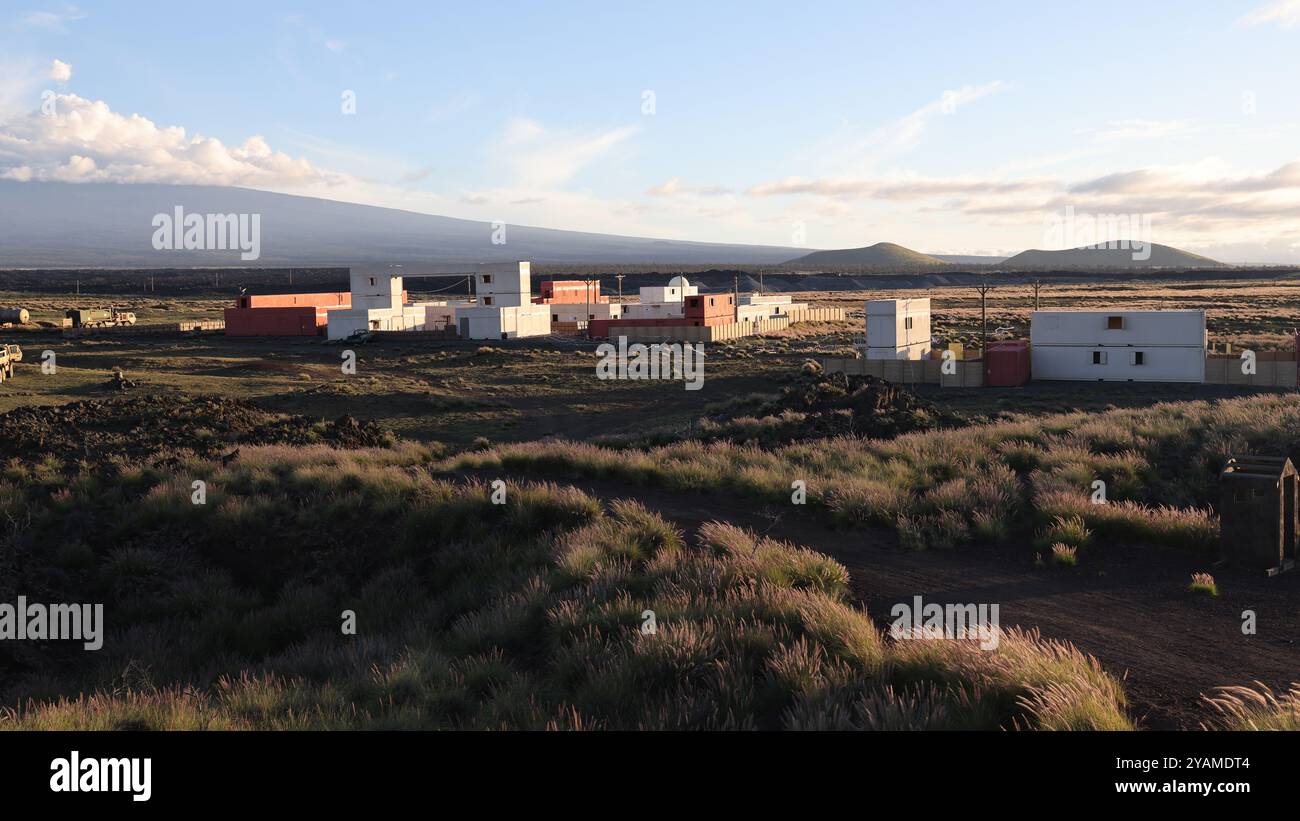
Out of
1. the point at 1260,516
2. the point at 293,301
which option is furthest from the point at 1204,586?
the point at 293,301

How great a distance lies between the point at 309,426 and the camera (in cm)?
2433

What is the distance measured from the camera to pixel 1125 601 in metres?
9.17

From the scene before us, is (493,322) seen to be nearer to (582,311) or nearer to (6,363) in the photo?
(582,311)

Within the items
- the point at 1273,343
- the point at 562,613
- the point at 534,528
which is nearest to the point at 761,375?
the point at 1273,343

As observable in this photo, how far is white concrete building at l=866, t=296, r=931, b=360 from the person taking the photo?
150ft

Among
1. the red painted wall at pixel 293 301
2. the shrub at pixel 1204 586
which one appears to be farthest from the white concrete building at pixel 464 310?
the shrub at pixel 1204 586

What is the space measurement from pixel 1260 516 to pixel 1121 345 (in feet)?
119

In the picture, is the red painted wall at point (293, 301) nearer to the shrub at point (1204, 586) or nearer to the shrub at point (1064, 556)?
the shrub at point (1064, 556)

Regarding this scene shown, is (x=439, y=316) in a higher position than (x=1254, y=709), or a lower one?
higher

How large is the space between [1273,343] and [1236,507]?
53633 mm

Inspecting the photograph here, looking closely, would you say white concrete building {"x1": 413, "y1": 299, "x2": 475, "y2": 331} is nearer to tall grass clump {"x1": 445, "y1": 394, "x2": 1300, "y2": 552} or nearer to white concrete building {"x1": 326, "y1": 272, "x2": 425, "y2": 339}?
white concrete building {"x1": 326, "y1": 272, "x2": 425, "y2": 339}

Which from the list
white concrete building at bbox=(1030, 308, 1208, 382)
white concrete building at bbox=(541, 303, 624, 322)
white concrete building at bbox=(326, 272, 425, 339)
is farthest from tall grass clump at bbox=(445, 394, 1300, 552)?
white concrete building at bbox=(541, 303, 624, 322)

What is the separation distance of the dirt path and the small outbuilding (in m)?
0.30
